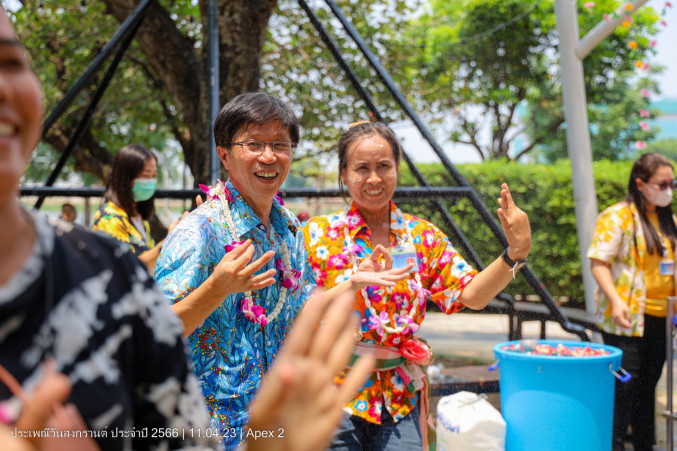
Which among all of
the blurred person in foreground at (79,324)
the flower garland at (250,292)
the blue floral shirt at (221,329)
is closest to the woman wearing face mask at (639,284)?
the flower garland at (250,292)

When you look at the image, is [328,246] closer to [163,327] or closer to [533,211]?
[163,327]

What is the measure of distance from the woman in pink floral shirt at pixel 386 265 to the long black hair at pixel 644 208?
92.3 inches

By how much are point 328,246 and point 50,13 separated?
27.6ft

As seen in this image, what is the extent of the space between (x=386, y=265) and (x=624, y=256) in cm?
271

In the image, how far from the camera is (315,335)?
94cm

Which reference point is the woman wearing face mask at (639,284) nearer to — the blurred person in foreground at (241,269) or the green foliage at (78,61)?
the blurred person in foreground at (241,269)

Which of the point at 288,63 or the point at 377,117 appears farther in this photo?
the point at 288,63

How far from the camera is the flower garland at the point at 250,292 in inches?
89.7

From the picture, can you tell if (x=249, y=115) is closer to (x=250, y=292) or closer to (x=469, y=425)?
(x=250, y=292)

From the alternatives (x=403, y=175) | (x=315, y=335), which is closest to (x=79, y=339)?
(x=315, y=335)

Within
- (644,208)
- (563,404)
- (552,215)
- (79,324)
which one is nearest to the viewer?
(79,324)

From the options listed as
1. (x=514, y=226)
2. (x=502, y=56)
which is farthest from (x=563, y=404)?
(x=502, y=56)

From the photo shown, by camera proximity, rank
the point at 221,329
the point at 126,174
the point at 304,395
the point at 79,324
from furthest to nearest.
Result: the point at 126,174, the point at 221,329, the point at 79,324, the point at 304,395

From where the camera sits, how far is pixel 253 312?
7.47 feet
